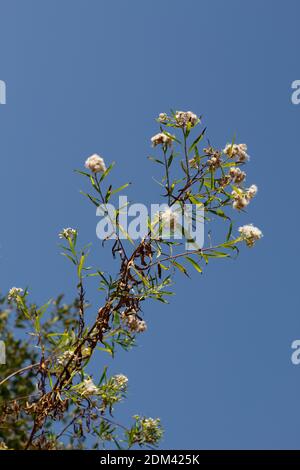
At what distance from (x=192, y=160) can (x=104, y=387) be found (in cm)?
127

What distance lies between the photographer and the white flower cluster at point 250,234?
10.1 ft

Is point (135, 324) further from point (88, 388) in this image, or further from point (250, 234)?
point (250, 234)

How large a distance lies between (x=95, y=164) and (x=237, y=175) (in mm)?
721

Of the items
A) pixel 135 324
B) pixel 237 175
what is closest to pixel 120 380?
pixel 135 324

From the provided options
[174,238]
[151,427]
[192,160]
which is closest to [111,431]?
[151,427]

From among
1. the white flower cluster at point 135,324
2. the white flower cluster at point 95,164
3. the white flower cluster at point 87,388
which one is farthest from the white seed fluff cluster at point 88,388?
the white flower cluster at point 95,164

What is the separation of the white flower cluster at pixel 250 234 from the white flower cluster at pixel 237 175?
9.0 inches

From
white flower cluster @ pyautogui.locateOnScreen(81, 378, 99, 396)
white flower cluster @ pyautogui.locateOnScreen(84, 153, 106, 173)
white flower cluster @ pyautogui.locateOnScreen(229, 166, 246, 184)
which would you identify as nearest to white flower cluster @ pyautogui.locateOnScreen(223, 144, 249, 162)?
white flower cluster @ pyautogui.locateOnScreen(229, 166, 246, 184)

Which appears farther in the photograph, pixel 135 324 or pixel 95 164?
pixel 135 324

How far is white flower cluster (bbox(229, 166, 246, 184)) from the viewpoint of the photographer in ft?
10.2

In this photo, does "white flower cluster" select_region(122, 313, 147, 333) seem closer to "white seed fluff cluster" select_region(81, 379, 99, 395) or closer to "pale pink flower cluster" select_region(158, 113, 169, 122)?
"white seed fluff cluster" select_region(81, 379, 99, 395)

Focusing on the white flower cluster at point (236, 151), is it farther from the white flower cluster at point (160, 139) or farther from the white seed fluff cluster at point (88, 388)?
the white seed fluff cluster at point (88, 388)

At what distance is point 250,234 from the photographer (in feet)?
10.1
